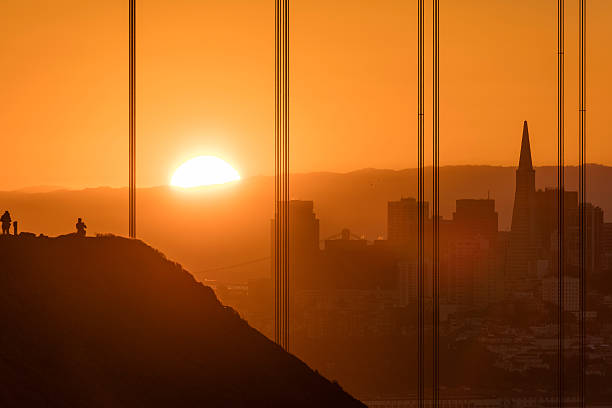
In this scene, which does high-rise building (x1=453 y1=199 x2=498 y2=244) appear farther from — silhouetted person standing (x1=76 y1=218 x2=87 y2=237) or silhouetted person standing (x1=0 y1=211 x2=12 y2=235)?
silhouetted person standing (x1=0 y1=211 x2=12 y2=235)

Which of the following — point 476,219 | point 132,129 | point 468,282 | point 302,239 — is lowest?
point 468,282

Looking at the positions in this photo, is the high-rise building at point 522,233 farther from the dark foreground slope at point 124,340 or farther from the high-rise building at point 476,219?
the dark foreground slope at point 124,340

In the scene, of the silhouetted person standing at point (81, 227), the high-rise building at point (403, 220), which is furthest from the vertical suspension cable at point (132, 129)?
the high-rise building at point (403, 220)

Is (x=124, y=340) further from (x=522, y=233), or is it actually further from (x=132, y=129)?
(x=522, y=233)

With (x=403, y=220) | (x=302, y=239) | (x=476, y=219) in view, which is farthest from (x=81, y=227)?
(x=476, y=219)

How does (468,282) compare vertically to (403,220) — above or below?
below

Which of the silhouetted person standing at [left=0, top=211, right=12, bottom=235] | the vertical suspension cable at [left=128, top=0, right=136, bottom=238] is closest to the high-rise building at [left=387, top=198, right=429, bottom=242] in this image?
the vertical suspension cable at [left=128, top=0, right=136, bottom=238]
